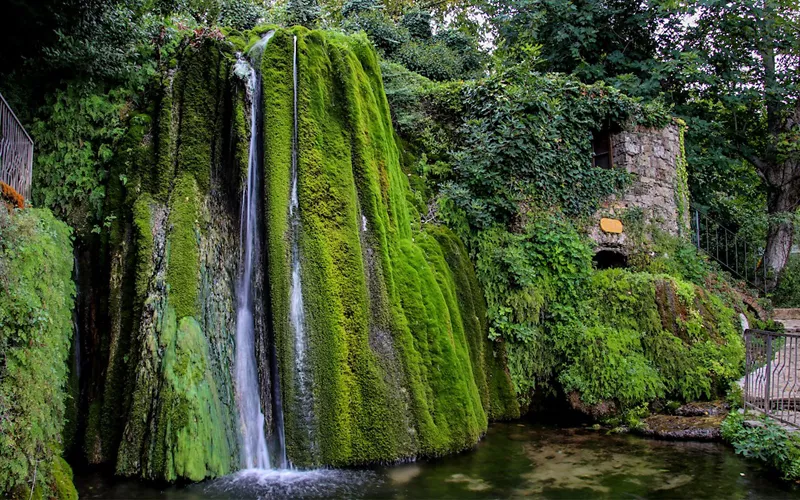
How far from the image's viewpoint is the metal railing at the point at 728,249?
15289mm

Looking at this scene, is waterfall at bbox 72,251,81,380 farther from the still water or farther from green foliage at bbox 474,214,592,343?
green foliage at bbox 474,214,592,343

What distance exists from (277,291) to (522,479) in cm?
335

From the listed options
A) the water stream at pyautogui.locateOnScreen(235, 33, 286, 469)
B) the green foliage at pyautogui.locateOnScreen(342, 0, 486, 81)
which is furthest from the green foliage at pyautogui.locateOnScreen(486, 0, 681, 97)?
the water stream at pyautogui.locateOnScreen(235, 33, 286, 469)

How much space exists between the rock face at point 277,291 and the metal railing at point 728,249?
9819 mm

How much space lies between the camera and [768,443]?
6656 millimetres

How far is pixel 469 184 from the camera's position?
416 inches

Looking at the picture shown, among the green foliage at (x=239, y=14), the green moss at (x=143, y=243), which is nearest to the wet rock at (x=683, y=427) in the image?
the green moss at (x=143, y=243)

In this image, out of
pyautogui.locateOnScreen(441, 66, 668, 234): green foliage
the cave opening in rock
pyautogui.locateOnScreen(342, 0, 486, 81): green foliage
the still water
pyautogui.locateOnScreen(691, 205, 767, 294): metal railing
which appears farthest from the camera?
pyautogui.locateOnScreen(691, 205, 767, 294): metal railing

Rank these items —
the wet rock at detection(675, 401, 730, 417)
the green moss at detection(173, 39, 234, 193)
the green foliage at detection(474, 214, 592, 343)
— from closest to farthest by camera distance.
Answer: the green moss at detection(173, 39, 234, 193) < the wet rock at detection(675, 401, 730, 417) < the green foliage at detection(474, 214, 592, 343)

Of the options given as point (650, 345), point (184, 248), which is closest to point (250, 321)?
point (184, 248)

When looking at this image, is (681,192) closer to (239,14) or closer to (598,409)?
(598,409)

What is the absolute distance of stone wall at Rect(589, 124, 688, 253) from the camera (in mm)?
12453

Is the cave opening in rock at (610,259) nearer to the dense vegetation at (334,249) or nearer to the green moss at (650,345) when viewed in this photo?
the dense vegetation at (334,249)

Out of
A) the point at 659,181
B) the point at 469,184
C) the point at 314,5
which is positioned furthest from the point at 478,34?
the point at 469,184
